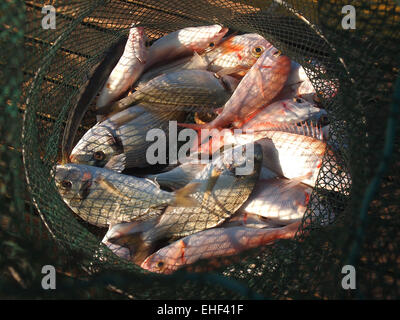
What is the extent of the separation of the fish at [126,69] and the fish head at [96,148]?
16.0 inches

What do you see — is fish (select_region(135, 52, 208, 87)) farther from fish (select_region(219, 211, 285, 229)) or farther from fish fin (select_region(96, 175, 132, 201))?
fish (select_region(219, 211, 285, 229))

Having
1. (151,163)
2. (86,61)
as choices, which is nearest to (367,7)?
(151,163)

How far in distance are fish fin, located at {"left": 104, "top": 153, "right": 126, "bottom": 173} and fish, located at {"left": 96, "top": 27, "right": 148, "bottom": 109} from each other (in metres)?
0.59

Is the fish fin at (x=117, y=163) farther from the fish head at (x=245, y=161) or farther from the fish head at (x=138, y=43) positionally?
the fish head at (x=138, y=43)

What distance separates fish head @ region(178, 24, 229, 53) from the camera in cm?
339

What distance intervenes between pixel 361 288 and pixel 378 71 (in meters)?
0.92

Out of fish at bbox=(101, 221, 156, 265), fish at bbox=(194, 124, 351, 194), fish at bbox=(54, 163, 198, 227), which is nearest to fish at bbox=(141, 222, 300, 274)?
fish at bbox=(101, 221, 156, 265)

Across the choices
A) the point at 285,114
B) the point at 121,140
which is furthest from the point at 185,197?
the point at 285,114

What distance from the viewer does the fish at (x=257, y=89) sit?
119 inches

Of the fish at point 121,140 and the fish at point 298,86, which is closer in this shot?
the fish at point 121,140

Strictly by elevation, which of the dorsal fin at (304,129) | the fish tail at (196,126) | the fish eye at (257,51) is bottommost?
the dorsal fin at (304,129)

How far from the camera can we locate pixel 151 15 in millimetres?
3402

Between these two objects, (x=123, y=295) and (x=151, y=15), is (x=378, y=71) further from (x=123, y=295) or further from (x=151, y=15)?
(x=151, y=15)

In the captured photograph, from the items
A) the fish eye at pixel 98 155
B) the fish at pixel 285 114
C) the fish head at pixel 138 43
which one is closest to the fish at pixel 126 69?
the fish head at pixel 138 43
